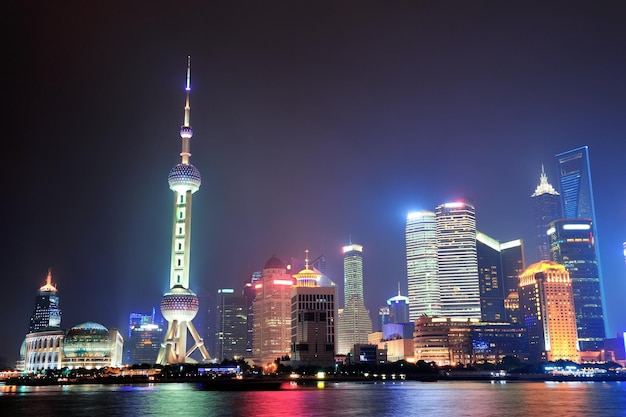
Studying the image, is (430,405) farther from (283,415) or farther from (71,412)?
(71,412)

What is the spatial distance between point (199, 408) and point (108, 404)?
2233 centimetres

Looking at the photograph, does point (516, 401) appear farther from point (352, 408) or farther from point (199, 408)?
point (199, 408)

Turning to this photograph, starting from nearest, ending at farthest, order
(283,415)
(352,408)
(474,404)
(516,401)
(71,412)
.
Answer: (283,415) < (71,412) < (352,408) < (474,404) < (516,401)

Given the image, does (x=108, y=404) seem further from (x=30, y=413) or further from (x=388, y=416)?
(x=388, y=416)

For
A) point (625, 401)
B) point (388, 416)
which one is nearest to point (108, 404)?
point (388, 416)

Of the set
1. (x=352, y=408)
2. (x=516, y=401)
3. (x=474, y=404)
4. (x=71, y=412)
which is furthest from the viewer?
(x=516, y=401)

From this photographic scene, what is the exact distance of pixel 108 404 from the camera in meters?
130

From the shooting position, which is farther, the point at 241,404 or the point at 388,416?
the point at 241,404

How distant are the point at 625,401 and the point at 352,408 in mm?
62717

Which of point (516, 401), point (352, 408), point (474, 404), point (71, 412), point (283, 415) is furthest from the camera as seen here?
point (516, 401)

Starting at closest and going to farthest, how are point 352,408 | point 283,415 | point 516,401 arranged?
A: point 283,415
point 352,408
point 516,401

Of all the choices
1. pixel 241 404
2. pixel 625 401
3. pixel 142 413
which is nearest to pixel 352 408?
pixel 241 404

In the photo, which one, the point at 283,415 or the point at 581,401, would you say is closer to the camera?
the point at 283,415

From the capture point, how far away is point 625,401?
460 ft
